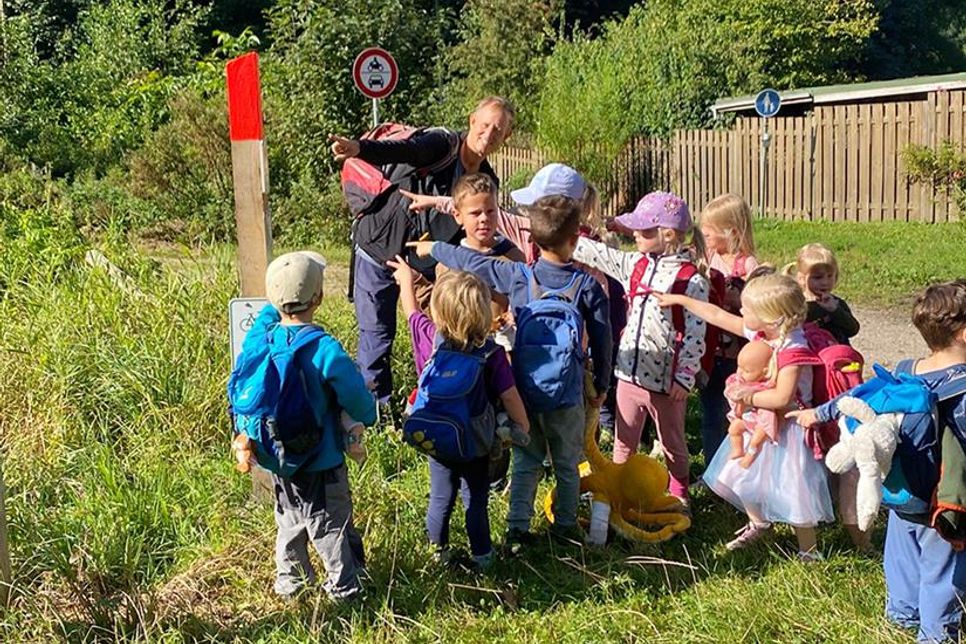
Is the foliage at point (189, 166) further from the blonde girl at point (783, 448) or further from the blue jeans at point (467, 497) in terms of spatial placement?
the blonde girl at point (783, 448)

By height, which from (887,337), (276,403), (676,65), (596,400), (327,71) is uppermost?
(676,65)

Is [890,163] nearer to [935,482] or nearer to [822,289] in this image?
[822,289]

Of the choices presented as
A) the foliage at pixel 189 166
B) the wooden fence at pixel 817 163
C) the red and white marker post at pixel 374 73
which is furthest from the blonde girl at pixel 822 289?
the wooden fence at pixel 817 163

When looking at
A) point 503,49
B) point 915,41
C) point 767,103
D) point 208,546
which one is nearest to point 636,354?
point 208,546

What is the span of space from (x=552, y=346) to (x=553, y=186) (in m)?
0.92

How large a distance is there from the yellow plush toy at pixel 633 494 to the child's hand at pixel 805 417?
0.73m

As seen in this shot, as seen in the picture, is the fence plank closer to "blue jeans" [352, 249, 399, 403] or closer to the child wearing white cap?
"blue jeans" [352, 249, 399, 403]

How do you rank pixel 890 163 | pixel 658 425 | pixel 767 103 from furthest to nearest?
1. pixel 767 103
2. pixel 890 163
3. pixel 658 425

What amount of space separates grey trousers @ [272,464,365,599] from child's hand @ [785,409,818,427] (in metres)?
1.71

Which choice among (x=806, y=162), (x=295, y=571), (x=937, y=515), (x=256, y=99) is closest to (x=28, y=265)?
(x=256, y=99)

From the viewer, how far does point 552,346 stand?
13.1ft

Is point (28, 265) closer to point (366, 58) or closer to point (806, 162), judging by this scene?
point (366, 58)

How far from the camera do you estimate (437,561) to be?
156 inches

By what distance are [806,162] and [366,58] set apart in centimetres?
932
